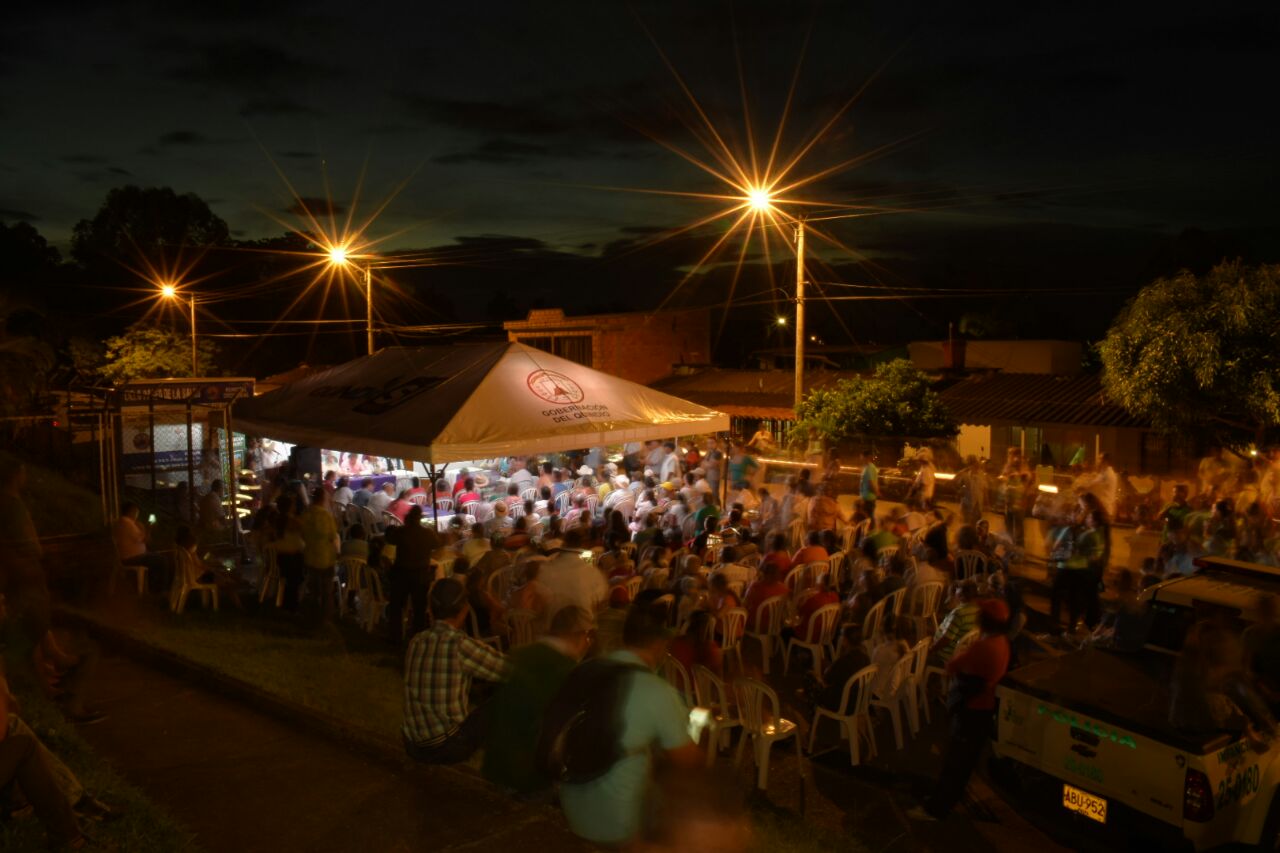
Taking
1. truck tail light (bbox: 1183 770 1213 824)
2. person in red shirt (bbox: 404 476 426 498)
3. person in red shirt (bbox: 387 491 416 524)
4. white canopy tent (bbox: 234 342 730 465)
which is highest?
white canopy tent (bbox: 234 342 730 465)

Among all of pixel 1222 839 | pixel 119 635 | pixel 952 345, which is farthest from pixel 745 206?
pixel 952 345

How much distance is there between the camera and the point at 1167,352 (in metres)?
14.7

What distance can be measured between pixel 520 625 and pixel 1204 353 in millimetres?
11751

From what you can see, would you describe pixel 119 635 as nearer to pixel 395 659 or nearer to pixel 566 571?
pixel 395 659

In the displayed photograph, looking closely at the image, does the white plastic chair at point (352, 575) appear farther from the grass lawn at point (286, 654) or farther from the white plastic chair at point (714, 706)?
the white plastic chair at point (714, 706)

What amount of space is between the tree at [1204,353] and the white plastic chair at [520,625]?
1167 centimetres

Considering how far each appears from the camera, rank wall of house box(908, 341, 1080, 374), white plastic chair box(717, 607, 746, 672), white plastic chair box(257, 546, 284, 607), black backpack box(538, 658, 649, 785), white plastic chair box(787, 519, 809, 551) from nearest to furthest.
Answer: black backpack box(538, 658, 649, 785) < white plastic chair box(717, 607, 746, 672) < white plastic chair box(257, 546, 284, 607) < white plastic chair box(787, 519, 809, 551) < wall of house box(908, 341, 1080, 374)

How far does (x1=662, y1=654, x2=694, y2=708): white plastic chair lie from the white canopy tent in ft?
9.82

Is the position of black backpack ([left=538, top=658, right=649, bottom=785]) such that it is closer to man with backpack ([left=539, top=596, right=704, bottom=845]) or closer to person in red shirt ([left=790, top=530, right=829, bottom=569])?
man with backpack ([left=539, top=596, right=704, bottom=845])

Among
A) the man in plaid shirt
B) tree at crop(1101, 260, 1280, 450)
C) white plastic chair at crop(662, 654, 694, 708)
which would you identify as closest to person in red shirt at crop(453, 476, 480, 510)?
white plastic chair at crop(662, 654, 694, 708)

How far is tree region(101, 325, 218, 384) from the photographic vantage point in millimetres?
34062

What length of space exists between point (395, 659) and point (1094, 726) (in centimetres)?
555

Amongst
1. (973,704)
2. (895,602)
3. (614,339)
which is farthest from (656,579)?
(614,339)

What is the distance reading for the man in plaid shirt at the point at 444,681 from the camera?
4.49m
